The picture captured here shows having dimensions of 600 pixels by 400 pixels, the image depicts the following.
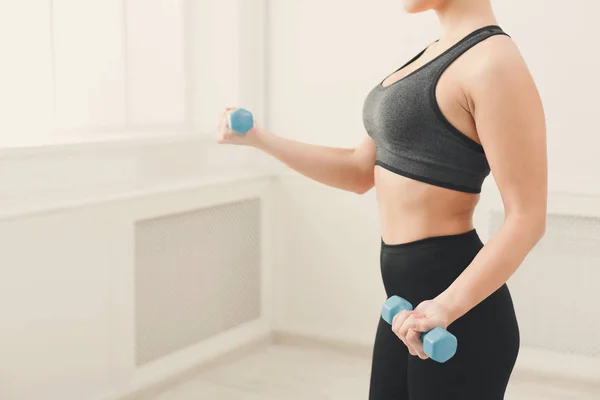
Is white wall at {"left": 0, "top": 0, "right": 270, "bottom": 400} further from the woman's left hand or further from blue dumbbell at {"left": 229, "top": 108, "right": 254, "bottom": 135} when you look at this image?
the woman's left hand

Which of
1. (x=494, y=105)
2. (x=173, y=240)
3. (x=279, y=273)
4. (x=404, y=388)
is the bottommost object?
(x=279, y=273)

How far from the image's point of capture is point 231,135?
1496mm

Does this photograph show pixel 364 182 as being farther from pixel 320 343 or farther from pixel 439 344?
pixel 320 343

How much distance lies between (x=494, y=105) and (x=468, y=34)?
151 mm

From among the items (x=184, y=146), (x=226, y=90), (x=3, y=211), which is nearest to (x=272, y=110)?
(x=226, y=90)

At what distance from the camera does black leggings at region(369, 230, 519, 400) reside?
1.21 metres

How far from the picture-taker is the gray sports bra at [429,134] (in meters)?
1.20

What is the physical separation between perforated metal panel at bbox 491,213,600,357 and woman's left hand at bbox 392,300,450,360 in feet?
6.50

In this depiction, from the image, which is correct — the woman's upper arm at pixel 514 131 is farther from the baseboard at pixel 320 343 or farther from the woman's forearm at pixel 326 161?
the baseboard at pixel 320 343

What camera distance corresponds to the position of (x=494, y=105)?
111 centimetres

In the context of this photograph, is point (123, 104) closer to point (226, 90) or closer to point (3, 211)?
point (226, 90)

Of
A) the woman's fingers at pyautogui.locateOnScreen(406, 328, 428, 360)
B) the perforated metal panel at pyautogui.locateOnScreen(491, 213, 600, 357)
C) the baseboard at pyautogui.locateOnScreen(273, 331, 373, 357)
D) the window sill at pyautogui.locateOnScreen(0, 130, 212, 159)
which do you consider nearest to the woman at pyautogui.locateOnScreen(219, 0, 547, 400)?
the woman's fingers at pyautogui.locateOnScreen(406, 328, 428, 360)

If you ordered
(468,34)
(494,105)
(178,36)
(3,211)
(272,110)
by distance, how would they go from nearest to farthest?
(494,105) < (468,34) < (3,211) < (178,36) < (272,110)

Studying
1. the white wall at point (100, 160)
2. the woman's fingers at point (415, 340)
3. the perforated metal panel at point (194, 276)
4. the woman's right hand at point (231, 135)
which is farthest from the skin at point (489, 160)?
the perforated metal panel at point (194, 276)
